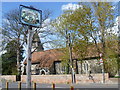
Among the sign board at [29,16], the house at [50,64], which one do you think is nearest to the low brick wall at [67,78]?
the house at [50,64]

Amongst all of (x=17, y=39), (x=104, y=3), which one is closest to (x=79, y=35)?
(x=104, y=3)

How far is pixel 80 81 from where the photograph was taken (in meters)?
25.5

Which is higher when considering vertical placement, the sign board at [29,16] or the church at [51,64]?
the sign board at [29,16]

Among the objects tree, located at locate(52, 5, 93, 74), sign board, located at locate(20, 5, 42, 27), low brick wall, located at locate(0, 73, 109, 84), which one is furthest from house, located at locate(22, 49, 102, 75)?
sign board, located at locate(20, 5, 42, 27)

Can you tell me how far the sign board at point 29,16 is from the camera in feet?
32.0

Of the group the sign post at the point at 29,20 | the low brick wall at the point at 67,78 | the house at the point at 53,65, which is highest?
the sign post at the point at 29,20

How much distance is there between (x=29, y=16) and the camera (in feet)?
32.5

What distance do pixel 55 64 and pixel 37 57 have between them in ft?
23.3

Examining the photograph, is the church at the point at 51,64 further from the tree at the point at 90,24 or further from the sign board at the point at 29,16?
the sign board at the point at 29,16

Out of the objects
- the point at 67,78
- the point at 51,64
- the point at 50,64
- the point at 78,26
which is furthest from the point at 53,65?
the point at 78,26

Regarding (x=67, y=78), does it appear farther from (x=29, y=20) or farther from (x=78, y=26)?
(x=29, y=20)

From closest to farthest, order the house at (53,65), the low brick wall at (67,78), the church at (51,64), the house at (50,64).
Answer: the low brick wall at (67,78)
the house at (53,65)
the church at (51,64)
the house at (50,64)

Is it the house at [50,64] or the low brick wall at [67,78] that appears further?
the house at [50,64]

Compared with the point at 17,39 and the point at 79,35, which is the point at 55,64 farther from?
the point at 79,35
